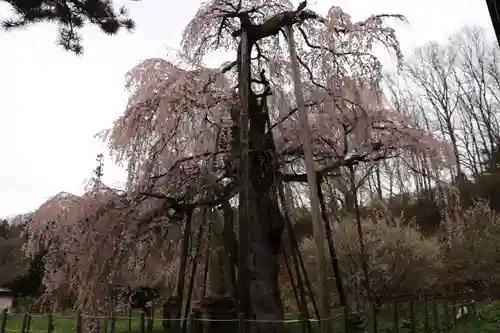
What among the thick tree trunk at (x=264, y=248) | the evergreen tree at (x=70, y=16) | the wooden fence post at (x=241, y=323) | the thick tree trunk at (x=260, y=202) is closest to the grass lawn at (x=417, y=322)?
the thick tree trunk at (x=264, y=248)

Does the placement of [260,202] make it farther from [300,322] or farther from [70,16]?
[70,16]

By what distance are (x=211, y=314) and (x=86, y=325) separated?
8.23 ft

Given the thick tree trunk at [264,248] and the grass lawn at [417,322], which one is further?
the grass lawn at [417,322]

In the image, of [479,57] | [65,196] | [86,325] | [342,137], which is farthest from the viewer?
[479,57]

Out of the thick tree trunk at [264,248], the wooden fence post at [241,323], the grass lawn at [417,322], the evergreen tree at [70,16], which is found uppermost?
the evergreen tree at [70,16]

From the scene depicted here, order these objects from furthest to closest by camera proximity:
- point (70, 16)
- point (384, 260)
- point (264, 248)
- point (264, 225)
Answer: point (384, 260), point (264, 225), point (264, 248), point (70, 16)

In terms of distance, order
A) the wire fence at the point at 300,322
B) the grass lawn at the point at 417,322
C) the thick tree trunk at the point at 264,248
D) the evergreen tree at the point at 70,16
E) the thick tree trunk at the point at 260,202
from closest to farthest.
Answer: the evergreen tree at the point at 70,16
the wire fence at the point at 300,322
the thick tree trunk at the point at 260,202
the thick tree trunk at the point at 264,248
the grass lawn at the point at 417,322

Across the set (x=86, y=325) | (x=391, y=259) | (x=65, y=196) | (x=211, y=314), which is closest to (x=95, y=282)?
(x=86, y=325)

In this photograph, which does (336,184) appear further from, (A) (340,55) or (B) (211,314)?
(B) (211,314)

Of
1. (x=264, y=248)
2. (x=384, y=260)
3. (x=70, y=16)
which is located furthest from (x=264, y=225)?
(x=384, y=260)

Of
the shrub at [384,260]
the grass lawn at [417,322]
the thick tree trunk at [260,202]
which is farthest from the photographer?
the shrub at [384,260]

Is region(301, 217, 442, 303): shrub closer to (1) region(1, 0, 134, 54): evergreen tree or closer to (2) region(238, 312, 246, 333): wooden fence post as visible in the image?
(2) region(238, 312, 246, 333): wooden fence post

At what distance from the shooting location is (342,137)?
9594 mm

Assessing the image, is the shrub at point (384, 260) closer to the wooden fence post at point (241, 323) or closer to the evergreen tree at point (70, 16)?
the wooden fence post at point (241, 323)
